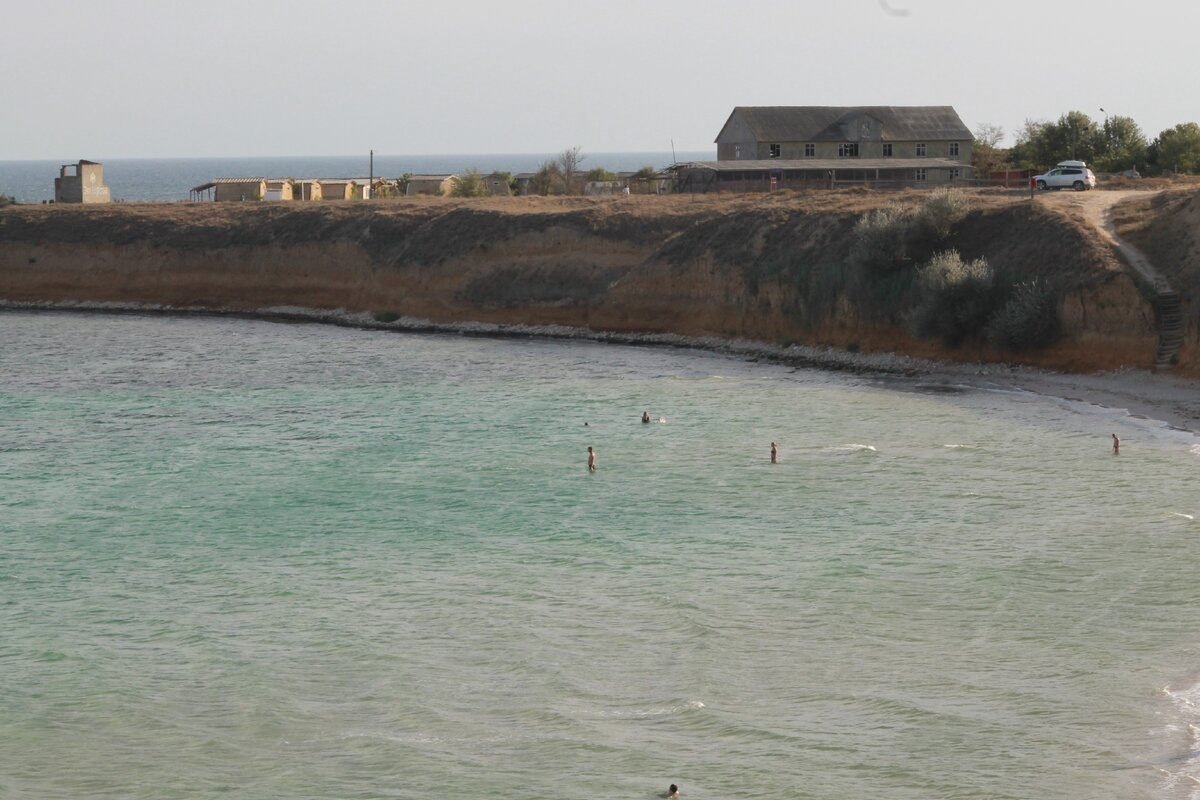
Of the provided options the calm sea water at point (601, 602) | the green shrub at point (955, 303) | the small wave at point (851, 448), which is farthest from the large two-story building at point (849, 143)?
the small wave at point (851, 448)

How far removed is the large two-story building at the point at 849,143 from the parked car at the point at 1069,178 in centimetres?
2299

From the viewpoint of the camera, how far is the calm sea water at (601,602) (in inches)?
833

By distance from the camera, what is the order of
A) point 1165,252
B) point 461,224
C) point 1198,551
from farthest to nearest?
1. point 461,224
2. point 1165,252
3. point 1198,551

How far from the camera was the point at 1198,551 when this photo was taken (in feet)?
102

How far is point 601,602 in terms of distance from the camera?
1117 inches

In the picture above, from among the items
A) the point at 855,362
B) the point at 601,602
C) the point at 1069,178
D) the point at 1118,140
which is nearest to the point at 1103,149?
the point at 1118,140

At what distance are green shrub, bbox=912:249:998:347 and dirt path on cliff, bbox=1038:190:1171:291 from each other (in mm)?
5476

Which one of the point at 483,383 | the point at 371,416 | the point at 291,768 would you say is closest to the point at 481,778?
the point at 291,768

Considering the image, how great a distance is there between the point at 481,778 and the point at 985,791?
285 inches

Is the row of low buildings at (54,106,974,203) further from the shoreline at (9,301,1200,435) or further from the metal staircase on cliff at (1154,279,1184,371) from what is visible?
the metal staircase on cliff at (1154,279,1184,371)

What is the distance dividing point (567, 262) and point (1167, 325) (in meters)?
35.1

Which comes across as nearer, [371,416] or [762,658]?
[762,658]

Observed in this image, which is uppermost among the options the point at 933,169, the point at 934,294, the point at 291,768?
the point at 933,169

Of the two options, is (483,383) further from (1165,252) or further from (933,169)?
(933,169)
